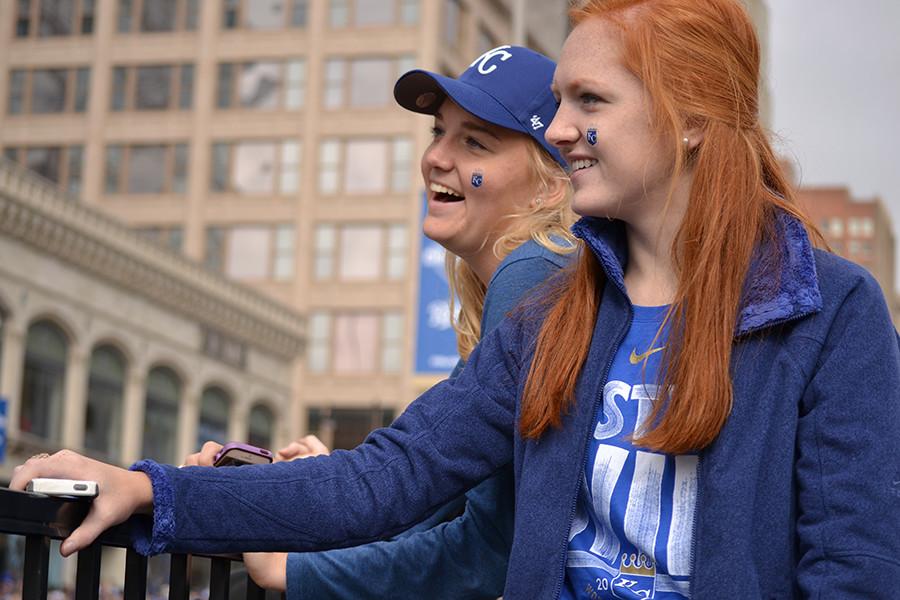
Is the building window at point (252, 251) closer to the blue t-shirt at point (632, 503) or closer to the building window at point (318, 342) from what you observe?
the building window at point (318, 342)

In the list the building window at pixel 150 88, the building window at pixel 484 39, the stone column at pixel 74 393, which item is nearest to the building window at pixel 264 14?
the building window at pixel 150 88

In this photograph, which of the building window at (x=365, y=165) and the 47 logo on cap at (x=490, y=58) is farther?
the building window at (x=365, y=165)

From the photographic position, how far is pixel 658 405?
229 centimetres

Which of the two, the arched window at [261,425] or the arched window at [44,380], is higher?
the arched window at [44,380]

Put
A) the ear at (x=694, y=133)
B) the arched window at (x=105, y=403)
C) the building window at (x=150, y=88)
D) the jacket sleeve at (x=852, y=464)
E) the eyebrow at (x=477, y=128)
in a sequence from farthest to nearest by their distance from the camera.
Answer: the building window at (x=150, y=88) < the arched window at (x=105, y=403) < the eyebrow at (x=477, y=128) < the ear at (x=694, y=133) < the jacket sleeve at (x=852, y=464)

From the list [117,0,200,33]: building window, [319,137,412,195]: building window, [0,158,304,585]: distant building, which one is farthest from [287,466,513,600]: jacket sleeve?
[117,0,200,33]: building window

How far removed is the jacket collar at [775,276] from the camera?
7.49ft

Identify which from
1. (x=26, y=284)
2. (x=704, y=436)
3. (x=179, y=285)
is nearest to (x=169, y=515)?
(x=704, y=436)

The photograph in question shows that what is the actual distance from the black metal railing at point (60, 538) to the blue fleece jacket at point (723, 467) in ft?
0.27

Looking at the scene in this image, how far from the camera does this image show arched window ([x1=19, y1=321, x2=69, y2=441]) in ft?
119

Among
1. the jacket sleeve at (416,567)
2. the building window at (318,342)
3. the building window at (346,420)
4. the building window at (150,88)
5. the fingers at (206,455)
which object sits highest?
the building window at (150,88)

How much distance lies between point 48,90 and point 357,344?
16.3m

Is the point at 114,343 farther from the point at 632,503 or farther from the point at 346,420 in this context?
the point at 632,503

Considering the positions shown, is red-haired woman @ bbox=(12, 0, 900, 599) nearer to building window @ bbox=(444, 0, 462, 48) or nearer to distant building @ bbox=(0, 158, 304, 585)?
distant building @ bbox=(0, 158, 304, 585)
